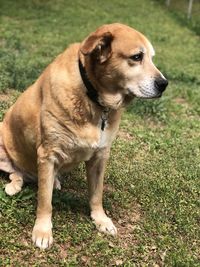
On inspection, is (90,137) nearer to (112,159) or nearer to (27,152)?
(27,152)

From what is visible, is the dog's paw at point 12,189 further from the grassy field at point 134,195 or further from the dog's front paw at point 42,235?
the dog's front paw at point 42,235

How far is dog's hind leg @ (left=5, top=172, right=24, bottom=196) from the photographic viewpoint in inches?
186

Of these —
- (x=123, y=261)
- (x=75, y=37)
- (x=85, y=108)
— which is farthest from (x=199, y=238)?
(x=75, y=37)

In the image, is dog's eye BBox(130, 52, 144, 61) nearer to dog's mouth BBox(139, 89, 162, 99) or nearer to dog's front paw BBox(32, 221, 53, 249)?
dog's mouth BBox(139, 89, 162, 99)

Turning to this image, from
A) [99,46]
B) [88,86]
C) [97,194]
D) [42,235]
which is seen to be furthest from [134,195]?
→ [99,46]

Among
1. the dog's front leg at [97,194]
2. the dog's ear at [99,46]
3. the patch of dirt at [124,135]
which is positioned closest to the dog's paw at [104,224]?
the dog's front leg at [97,194]

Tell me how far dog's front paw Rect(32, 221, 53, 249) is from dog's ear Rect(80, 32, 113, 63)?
56.6 inches

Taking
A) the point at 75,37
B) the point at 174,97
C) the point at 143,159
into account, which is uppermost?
the point at 143,159

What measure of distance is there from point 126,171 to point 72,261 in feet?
6.12

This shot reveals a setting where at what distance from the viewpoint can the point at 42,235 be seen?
166 inches

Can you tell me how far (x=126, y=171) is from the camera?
576cm

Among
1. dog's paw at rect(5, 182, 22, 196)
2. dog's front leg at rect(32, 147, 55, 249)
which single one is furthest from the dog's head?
dog's paw at rect(5, 182, 22, 196)

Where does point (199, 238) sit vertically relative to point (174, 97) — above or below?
above

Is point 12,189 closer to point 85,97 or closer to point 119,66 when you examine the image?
point 85,97
